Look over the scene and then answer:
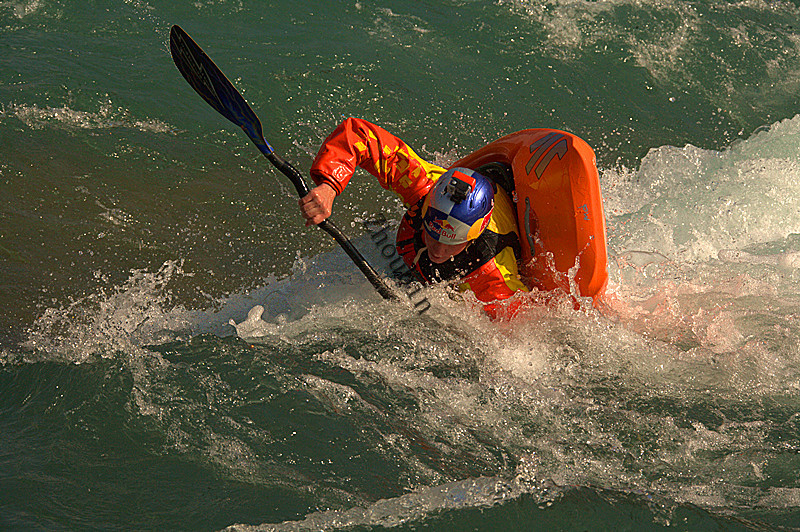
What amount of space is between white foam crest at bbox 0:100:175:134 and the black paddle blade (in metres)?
1.47

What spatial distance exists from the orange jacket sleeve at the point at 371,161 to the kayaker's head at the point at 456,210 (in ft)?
0.99

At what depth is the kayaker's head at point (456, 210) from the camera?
330 centimetres

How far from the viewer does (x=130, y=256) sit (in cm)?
430

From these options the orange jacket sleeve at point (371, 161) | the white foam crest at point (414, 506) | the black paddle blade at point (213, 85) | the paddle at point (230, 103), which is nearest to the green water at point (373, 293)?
the white foam crest at point (414, 506)

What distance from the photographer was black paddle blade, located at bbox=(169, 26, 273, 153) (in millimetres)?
3471

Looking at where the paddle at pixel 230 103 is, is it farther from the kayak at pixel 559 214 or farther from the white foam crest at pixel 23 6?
the white foam crest at pixel 23 6

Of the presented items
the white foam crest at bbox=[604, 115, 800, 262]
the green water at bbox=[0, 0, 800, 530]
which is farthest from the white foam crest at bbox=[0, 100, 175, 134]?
the white foam crest at bbox=[604, 115, 800, 262]

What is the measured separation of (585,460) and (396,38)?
14.5 ft

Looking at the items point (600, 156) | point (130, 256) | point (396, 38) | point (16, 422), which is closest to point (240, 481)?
point (16, 422)

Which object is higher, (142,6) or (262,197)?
(142,6)

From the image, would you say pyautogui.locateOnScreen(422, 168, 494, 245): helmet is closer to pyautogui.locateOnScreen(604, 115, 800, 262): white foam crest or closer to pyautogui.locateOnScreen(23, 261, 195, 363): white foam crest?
pyautogui.locateOnScreen(23, 261, 195, 363): white foam crest

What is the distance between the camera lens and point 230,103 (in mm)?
3547

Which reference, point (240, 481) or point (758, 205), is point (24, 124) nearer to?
point (240, 481)

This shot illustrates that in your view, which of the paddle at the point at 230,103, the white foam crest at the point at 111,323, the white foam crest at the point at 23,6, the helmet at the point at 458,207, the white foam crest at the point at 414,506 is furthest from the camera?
the white foam crest at the point at 23,6
